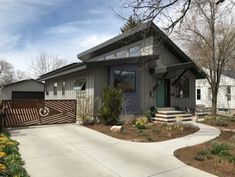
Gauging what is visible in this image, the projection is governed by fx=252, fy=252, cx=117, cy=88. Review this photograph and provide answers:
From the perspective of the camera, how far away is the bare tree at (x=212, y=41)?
54.3 feet

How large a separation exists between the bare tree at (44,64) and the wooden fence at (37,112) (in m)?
39.3

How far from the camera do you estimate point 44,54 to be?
51750mm

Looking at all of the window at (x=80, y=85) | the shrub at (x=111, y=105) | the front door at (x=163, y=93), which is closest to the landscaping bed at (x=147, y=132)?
the shrub at (x=111, y=105)

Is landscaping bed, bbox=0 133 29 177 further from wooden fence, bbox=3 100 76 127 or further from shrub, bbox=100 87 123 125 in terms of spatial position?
shrub, bbox=100 87 123 125

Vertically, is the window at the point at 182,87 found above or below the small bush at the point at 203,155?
above

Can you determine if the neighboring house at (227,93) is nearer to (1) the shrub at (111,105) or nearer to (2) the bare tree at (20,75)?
(1) the shrub at (111,105)

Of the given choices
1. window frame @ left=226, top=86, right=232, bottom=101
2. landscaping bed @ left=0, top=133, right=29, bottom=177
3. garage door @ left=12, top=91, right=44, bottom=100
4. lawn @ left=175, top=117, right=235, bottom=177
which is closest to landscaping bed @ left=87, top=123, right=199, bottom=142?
lawn @ left=175, top=117, right=235, bottom=177

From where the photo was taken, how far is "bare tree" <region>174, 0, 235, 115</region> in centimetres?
1655

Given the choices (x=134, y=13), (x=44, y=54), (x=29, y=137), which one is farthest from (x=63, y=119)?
(x=44, y=54)

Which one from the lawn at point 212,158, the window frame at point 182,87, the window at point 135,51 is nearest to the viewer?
the lawn at point 212,158

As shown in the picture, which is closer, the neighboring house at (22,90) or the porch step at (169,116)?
the porch step at (169,116)

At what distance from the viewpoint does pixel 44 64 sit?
51781 mm

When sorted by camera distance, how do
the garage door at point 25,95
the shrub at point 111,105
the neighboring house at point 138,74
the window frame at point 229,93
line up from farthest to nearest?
the garage door at point 25,95 → the window frame at point 229,93 → the neighboring house at point 138,74 → the shrub at point 111,105

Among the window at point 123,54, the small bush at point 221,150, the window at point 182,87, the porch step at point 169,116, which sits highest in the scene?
the window at point 123,54
